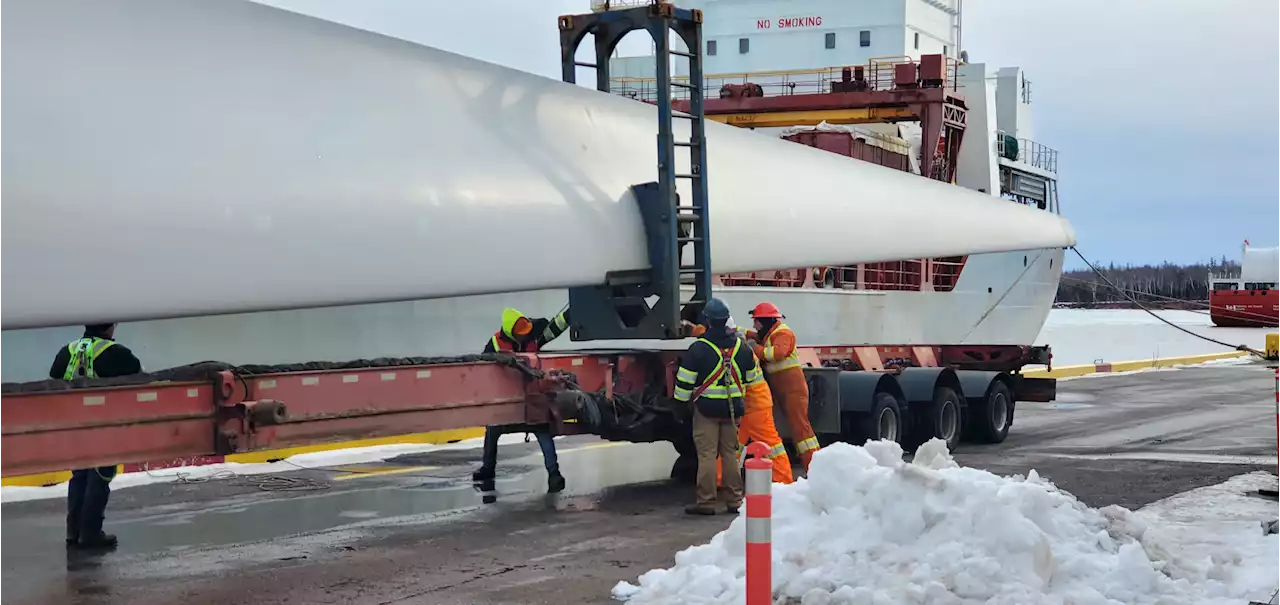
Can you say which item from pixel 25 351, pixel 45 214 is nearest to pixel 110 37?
pixel 45 214

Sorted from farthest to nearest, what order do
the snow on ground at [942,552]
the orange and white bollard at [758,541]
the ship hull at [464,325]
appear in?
the ship hull at [464,325], the snow on ground at [942,552], the orange and white bollard at [758,541]

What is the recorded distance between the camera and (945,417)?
1361 centimetres

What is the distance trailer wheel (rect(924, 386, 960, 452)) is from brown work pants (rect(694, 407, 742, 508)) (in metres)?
4.03

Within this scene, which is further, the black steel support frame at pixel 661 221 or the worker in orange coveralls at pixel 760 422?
the worker in orange coveralls at pixel 760 422

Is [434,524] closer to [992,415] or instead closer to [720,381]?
[720,381]

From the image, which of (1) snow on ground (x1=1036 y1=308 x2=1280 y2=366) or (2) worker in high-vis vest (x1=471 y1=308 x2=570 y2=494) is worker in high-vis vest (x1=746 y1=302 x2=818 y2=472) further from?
(1) snow on ground (x1=1036 y1=308 x2=1280 y2=366)

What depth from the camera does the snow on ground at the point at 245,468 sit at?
10.9 m

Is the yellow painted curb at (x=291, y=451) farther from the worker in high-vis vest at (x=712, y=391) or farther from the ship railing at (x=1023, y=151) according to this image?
the ship railing at (x=1023, y=151)

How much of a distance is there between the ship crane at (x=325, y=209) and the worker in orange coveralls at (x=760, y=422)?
0.74 m

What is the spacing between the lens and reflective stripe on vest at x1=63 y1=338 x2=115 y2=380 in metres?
7.94

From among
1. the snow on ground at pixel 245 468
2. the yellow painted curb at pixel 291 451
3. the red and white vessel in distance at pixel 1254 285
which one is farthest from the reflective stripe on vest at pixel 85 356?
the red and white vessel in distance at pixel 1254 285

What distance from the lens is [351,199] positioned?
24.0 ft

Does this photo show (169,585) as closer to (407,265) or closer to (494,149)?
(407,265)

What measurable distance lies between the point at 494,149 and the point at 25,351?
4989 mm
